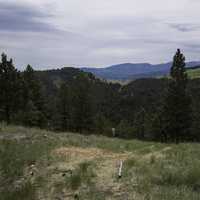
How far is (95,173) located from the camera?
12.1 metres

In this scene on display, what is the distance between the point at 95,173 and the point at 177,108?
92.8ft

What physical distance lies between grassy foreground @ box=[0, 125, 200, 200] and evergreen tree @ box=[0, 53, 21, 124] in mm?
22588

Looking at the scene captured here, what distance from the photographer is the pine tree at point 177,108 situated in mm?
39312

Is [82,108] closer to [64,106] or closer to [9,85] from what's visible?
[64,106]

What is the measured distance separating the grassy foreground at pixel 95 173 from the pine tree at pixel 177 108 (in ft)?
78.5

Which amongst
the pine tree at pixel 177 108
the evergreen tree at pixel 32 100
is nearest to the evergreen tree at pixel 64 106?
the evergreen tree at pixel 32 100

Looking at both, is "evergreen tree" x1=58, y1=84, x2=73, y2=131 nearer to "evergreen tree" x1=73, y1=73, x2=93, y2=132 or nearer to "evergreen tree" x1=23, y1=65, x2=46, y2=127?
"evergreen tree" x1=73, y1=73, x2=93, y2=132

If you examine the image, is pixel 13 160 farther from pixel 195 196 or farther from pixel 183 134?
pixel 183 134

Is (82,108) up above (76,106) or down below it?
below

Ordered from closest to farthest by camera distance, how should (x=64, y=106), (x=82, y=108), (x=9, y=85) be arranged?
(x=9, y=85) → (x=82, y=108) → (x=64, y=106)

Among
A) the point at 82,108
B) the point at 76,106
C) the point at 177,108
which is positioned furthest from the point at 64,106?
the point at 177,108

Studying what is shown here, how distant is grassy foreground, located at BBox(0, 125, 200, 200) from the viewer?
10.6 m

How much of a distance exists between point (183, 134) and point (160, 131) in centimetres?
309

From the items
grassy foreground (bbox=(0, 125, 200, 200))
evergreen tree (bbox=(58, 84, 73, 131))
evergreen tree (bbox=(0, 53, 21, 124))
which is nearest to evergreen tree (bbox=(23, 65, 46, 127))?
evergreen tree (bbox=(0, 53, 21, 124))
